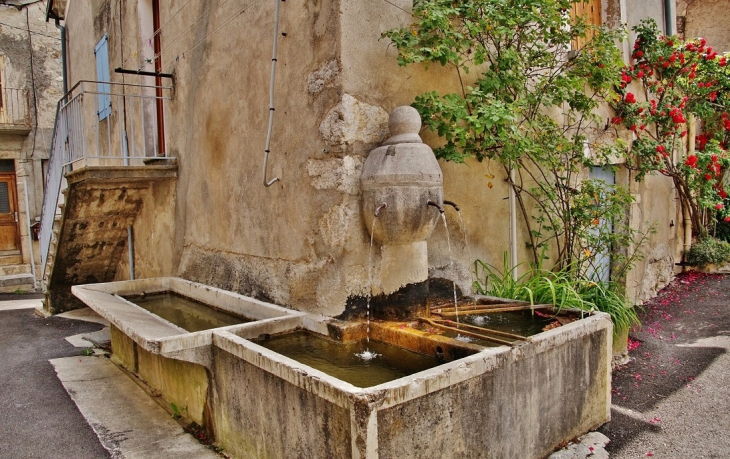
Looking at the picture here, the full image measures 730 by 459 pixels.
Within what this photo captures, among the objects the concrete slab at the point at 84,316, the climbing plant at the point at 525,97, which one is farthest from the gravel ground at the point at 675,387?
the concrete slab at the point at 84,316

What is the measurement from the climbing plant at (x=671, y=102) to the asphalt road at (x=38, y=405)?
6474 mm

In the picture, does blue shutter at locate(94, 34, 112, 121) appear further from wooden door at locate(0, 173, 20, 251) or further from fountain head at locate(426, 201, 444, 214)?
wooden door at locate(0, 173, 20, 251)

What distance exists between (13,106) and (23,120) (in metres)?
0.38

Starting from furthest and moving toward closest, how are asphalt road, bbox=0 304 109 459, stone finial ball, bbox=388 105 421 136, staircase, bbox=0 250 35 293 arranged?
staircase, bbox=0 250 35 293 < stone finial ball, bbox=388 105 421 136 < asphalt road, bbox=0 304 109 459

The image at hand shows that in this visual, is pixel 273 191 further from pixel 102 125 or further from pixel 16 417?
pixel 102 125

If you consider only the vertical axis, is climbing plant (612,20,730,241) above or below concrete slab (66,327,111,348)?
above

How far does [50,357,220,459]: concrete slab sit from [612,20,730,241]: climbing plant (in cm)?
591

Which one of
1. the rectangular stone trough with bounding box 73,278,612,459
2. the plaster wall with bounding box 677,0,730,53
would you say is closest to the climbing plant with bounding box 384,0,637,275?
the rectangular stone trough with bounding box 73,278,612,459

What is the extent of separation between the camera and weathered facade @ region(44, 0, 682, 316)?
389 cm

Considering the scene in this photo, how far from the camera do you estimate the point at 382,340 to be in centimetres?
373

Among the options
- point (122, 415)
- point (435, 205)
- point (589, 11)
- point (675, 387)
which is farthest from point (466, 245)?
point (589, 11)

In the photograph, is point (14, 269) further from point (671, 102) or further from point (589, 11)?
point (671, 102)

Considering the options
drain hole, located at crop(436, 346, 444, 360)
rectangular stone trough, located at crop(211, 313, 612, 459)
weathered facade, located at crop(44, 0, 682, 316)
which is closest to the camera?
rectangular stone trough, located at crop(211, 313, 612, 459)

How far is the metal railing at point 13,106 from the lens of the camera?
13023 millimetres
